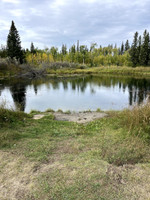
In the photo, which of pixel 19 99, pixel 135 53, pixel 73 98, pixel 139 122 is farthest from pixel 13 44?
pixel 139 122

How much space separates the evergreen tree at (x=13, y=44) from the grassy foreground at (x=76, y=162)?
4069cm

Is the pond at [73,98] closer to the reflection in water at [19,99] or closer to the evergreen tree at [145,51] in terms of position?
the reflection in water at [19,99]

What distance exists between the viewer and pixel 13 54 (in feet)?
138

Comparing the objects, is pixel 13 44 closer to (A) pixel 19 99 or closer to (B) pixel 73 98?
(A) pixel 19 99

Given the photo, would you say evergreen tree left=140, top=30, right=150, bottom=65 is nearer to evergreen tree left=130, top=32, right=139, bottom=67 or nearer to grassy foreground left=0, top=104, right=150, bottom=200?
evergreen tree left=130, top=32, right=139, bottom=67

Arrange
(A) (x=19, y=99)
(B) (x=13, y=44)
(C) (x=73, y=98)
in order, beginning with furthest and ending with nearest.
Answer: (B) (x=13, y=44) → (C) (x=73, y=98) → (A) (x=19, y=99)

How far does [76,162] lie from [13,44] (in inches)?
1757

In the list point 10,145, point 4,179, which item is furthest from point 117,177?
point 10,145

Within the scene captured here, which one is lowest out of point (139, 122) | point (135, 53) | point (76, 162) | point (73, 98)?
point (73, 98)

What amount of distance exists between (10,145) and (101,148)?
8.27ft

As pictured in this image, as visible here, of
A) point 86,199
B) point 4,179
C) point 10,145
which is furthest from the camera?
point 10,145

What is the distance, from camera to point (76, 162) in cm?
346

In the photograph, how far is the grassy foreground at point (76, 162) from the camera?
2.64m

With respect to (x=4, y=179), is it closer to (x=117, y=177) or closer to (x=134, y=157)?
(x=117, y=177)
